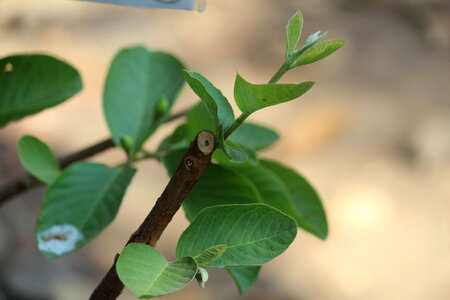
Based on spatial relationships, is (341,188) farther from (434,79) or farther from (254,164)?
(254,164)

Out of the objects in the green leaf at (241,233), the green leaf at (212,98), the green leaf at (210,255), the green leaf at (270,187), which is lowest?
the green leaf at (210,255)

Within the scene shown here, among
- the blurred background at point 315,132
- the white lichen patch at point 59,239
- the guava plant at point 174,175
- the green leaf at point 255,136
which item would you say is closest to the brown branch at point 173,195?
the guava plant at point 174,175

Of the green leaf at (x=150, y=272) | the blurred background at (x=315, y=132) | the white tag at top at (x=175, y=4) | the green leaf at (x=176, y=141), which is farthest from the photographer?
the blurred background at (x=315, y=132)

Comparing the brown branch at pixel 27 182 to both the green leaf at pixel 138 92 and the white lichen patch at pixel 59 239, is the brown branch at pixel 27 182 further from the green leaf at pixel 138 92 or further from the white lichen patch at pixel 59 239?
the white lichen patch at pixel 59 239

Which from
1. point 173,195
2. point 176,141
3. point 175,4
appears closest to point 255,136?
point 176,141

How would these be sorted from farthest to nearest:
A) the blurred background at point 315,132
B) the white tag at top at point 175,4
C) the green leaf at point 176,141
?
the blurred background at point 315,132, the green leaf at point 176,141, the white tag at top at point 175,4

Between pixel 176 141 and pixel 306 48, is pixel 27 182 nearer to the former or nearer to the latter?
pixel 176 141

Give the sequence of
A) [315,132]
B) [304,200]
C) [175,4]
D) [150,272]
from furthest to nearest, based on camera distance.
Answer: [315,132] → [304,200] → [175,4] → [150,272]
